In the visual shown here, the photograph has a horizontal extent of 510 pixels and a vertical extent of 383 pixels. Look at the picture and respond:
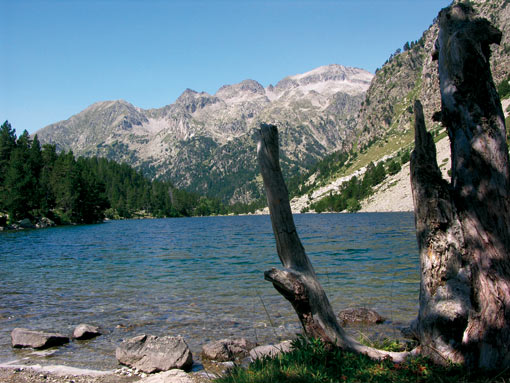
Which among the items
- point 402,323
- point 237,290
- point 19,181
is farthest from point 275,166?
point 19,181

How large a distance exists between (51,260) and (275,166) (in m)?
36.5

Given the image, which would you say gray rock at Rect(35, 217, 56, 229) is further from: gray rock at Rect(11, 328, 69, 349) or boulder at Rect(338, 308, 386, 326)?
boulder at Rect(338, 308, 386, 326)

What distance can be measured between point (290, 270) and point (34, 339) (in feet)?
34.5

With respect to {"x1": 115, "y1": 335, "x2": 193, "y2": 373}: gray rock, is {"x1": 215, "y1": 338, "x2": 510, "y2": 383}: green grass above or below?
above

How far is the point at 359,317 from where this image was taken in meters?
14.6

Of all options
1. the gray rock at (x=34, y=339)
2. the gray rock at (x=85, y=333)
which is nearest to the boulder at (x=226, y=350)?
the gray rock at (x=85, y=333)

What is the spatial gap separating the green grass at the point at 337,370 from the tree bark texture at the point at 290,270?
329 millimetres

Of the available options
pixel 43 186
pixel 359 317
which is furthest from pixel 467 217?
pixel 43 186

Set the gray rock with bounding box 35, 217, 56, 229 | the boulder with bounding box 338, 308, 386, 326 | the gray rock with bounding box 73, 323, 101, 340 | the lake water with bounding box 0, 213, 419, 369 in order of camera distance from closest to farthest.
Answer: the gray rock with bounding box 73, 323, 101, 340, the lake water with bounding box 0, 213, 419, 369, the boulder with bounding box 338, 308, 386, 326, the gray rock with bounding box 35, 217, 56, 229

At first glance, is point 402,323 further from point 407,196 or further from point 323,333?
point 407,196

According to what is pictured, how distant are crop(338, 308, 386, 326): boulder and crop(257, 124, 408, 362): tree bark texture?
7680 mm

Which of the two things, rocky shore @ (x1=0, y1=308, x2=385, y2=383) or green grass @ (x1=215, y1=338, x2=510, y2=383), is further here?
rocky shore @ (x1=0, y1=308, x2=385, y2=383)

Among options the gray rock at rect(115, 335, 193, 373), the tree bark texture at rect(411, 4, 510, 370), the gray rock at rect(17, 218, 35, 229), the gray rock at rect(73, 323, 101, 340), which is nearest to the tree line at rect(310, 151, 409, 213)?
the gray rock at rect(17, 218, 35, 229)

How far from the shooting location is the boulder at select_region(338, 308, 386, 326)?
14336 mm
